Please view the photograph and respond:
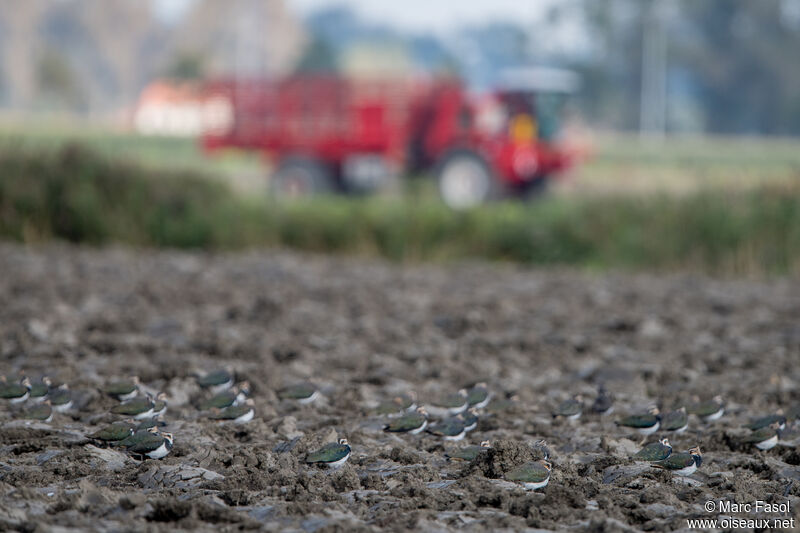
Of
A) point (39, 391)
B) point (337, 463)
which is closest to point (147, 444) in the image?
point (337, 463)

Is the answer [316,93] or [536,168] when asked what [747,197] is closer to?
[536,168]

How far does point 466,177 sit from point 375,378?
11.7m

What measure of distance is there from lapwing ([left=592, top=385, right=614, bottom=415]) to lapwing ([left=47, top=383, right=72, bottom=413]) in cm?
172

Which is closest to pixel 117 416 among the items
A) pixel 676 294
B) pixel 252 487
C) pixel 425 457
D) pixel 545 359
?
pixel 252 487

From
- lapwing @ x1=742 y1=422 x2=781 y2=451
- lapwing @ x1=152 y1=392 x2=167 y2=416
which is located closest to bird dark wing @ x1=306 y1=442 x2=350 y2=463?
lapwing @ x1=152 y1=392 x2=167 y2=416

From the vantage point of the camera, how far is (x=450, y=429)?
296cm

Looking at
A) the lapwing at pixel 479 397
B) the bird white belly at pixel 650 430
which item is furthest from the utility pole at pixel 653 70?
the bird white belly at pixel 650 430

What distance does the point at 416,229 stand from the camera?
8141 millimetres

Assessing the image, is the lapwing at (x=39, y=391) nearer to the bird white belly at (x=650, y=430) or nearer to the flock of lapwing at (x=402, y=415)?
the flock of lapwing at (x=402, y=415)

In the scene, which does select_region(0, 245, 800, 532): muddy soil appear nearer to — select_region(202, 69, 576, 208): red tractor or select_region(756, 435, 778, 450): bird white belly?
select_region(756, 435, 778, 450): bird white belly

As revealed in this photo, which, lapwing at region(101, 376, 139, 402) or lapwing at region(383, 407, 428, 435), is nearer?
lapwing at region(383, 407, 428, 435)

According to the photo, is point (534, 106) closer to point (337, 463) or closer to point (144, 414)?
point (144, 414)

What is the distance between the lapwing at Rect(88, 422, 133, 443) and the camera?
276 cm

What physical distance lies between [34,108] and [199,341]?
49537 mm
